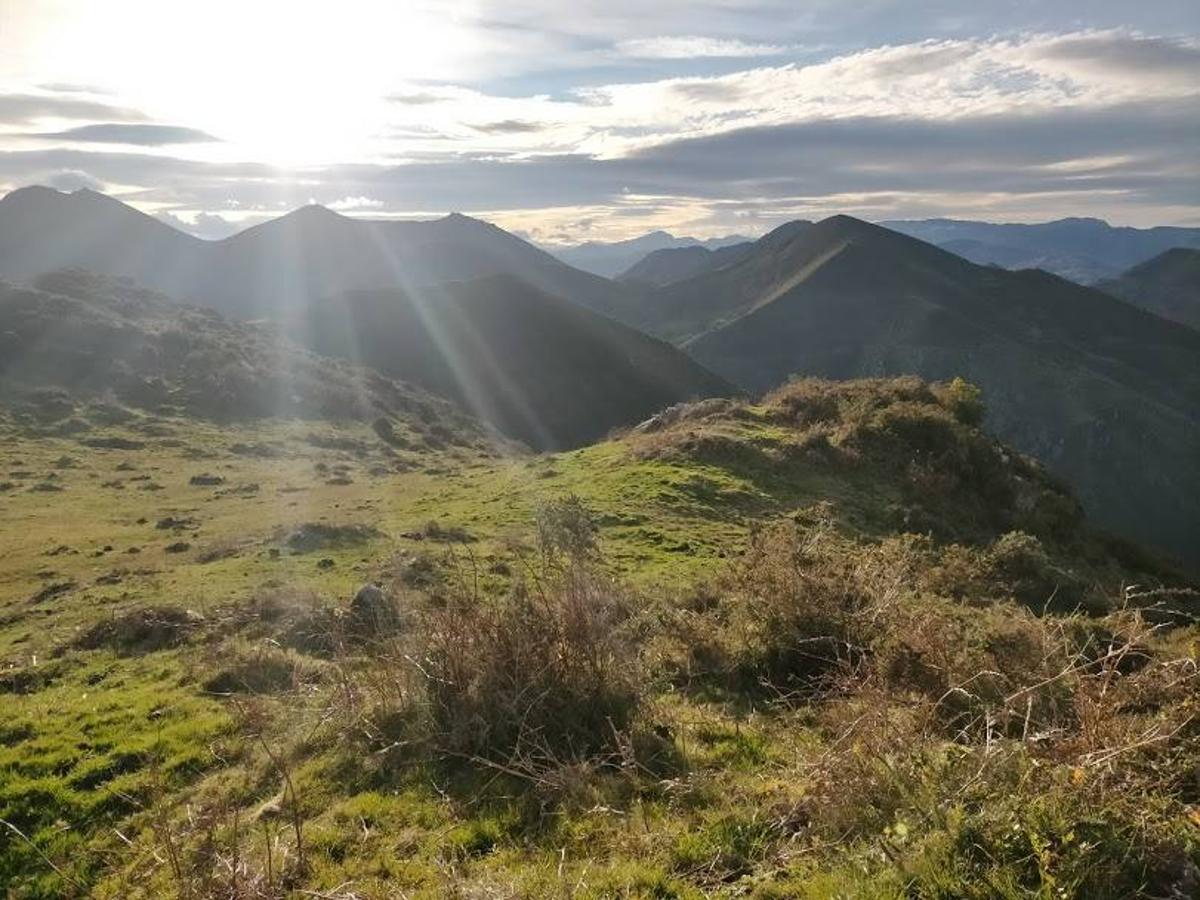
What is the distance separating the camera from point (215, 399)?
207 ft

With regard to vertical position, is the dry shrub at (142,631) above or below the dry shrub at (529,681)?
below

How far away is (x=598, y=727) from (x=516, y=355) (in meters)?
132

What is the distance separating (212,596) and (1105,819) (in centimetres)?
1576

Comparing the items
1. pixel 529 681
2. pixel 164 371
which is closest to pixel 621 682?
pixel 529 681

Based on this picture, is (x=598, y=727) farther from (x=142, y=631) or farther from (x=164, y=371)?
(x=164, y=371)

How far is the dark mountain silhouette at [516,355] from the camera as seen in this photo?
118 metres

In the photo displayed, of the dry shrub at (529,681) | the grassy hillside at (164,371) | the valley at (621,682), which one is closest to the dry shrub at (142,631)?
the valley at (621,682)

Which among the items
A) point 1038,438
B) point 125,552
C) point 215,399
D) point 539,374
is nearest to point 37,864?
point 125,552

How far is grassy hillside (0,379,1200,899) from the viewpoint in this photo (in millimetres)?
4781

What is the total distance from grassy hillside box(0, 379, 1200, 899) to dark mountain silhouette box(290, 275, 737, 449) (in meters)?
88.1

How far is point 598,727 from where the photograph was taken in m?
7.36

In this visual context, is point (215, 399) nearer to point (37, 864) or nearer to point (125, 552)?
point (125, 552)

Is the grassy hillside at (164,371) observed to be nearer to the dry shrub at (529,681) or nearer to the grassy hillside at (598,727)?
the grassy hillside at (598,727)

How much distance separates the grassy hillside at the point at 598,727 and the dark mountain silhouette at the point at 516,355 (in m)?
88.1
